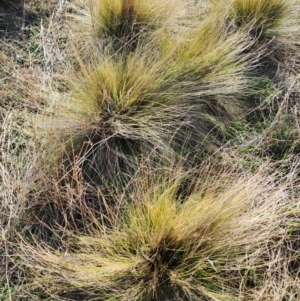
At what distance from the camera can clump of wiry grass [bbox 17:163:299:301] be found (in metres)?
1.32

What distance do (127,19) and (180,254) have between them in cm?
116

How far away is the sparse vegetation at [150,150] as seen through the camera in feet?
4.42

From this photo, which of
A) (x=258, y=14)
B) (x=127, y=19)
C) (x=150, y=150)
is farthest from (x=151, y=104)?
(x=258, y=14)

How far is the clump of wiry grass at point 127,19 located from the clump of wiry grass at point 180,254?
31.8 inches

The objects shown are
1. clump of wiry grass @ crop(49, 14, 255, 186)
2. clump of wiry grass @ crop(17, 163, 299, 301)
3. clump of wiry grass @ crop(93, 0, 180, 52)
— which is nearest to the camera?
clump of wiry grass @ crop(17, 163, 299, 301)

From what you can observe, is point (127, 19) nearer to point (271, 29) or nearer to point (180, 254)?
point (271, 29)

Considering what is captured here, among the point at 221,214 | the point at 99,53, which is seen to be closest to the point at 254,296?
the point at 221,214

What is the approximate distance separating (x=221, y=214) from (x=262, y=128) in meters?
0.60

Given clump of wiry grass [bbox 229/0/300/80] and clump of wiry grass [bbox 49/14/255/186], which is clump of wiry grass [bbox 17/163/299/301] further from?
clump of wiry grass [bbox 229/0/300/80]

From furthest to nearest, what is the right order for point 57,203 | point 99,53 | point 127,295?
1. point 99,53
2. point 57,203
3. point 127,295

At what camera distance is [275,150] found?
1.75 metres

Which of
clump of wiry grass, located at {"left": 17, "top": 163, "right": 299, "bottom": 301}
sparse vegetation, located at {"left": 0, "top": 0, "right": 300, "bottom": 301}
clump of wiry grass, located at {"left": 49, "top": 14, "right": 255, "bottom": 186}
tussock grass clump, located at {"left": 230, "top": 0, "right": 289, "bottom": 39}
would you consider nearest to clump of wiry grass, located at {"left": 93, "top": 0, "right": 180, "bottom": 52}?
sparse vegetation, located at {"left": 0, "top": 0, "right": 300, "bottom": 301}

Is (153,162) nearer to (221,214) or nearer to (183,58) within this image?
(221,214)

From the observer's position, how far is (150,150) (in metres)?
1.63
